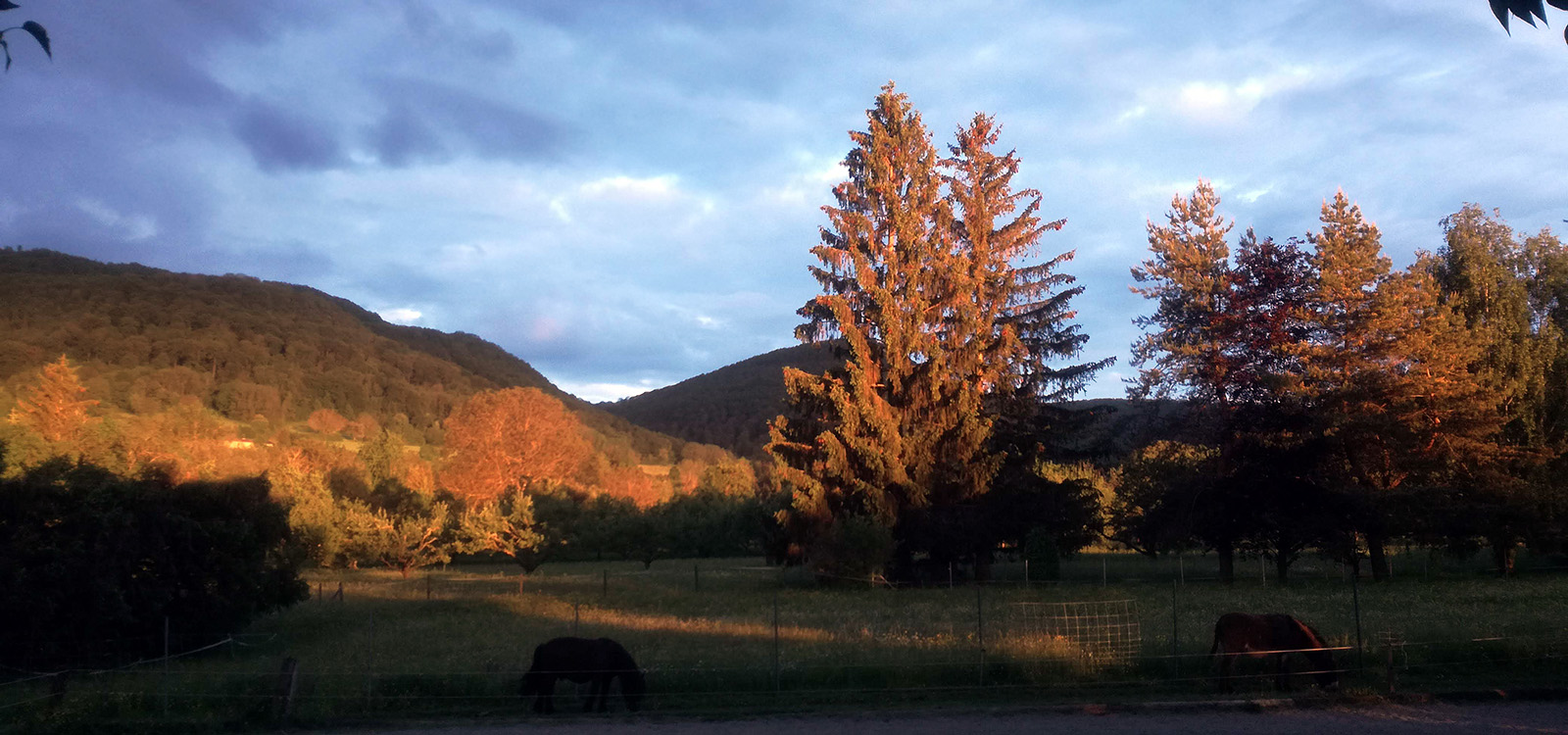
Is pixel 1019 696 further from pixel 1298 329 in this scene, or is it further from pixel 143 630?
pixel 1298 329

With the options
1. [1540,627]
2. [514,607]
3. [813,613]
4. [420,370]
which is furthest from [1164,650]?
[420,370]

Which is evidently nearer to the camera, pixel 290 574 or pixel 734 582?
pixel 290 574

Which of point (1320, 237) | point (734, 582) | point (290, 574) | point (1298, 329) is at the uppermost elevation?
point (1320, 237)

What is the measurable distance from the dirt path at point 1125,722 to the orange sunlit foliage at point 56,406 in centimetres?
3824

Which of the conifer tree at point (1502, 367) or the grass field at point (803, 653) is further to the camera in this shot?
the conifer tree at point (1502, 367)

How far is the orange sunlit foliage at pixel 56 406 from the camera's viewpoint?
3834 centimetres

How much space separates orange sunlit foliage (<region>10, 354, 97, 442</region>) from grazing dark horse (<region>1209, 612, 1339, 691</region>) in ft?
142

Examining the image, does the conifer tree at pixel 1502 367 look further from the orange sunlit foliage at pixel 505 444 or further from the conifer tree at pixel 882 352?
the orange sunlit foliage at pixel 505 444

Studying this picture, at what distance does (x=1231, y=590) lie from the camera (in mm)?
27203

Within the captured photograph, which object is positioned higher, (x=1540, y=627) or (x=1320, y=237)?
(x=1320, y=237)

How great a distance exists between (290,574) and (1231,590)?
25.6 metres

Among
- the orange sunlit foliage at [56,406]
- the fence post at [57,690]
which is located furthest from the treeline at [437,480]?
the fence post at [57,690]

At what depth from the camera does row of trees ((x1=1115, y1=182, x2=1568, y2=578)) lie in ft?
99.2

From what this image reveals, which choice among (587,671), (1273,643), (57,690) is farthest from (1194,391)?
(57,690)
